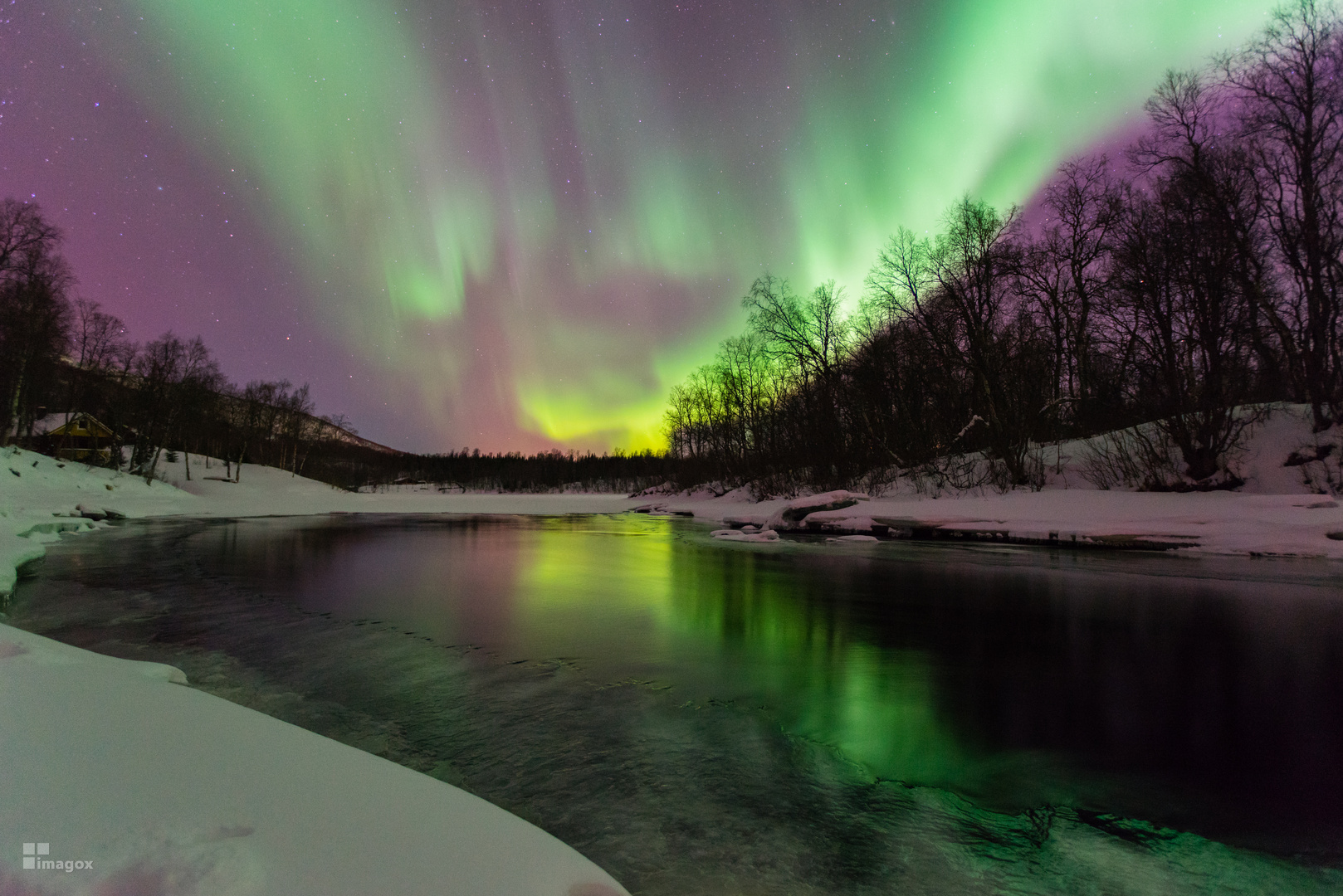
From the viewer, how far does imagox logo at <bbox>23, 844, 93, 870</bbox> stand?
1.27 meters

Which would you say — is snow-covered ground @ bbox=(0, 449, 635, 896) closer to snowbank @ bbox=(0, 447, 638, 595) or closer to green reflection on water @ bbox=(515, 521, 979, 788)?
green reflection on water @ bbox=(515, 521, 979, 788)

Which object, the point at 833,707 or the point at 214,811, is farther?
the point at 833,707

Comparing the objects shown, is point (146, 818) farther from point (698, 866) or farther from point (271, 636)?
point (271, 636)

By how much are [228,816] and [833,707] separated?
11.7ft

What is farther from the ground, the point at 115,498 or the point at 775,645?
the point at 115,498

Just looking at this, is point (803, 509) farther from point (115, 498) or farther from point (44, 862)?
point (115, 498)

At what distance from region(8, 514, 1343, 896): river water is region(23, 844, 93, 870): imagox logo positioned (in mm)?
1555

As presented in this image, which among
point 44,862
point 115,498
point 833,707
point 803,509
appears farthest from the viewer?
point 115,498

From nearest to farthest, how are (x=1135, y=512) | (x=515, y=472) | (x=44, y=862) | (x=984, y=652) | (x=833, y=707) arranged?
(x=44, y=862), (x=833, y=707), (x=984, y=652), (x=1135, y=512), (x=515, y=472)

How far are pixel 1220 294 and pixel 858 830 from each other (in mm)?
22096

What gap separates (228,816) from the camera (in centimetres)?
164

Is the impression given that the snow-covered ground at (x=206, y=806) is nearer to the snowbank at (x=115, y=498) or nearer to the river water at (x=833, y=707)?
the river water at (x=833, y=707)

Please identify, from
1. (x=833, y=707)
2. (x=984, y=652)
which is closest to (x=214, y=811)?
(x=833, y=707)

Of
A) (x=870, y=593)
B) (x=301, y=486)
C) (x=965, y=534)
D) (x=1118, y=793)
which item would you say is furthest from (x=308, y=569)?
(x=301, y=486)
